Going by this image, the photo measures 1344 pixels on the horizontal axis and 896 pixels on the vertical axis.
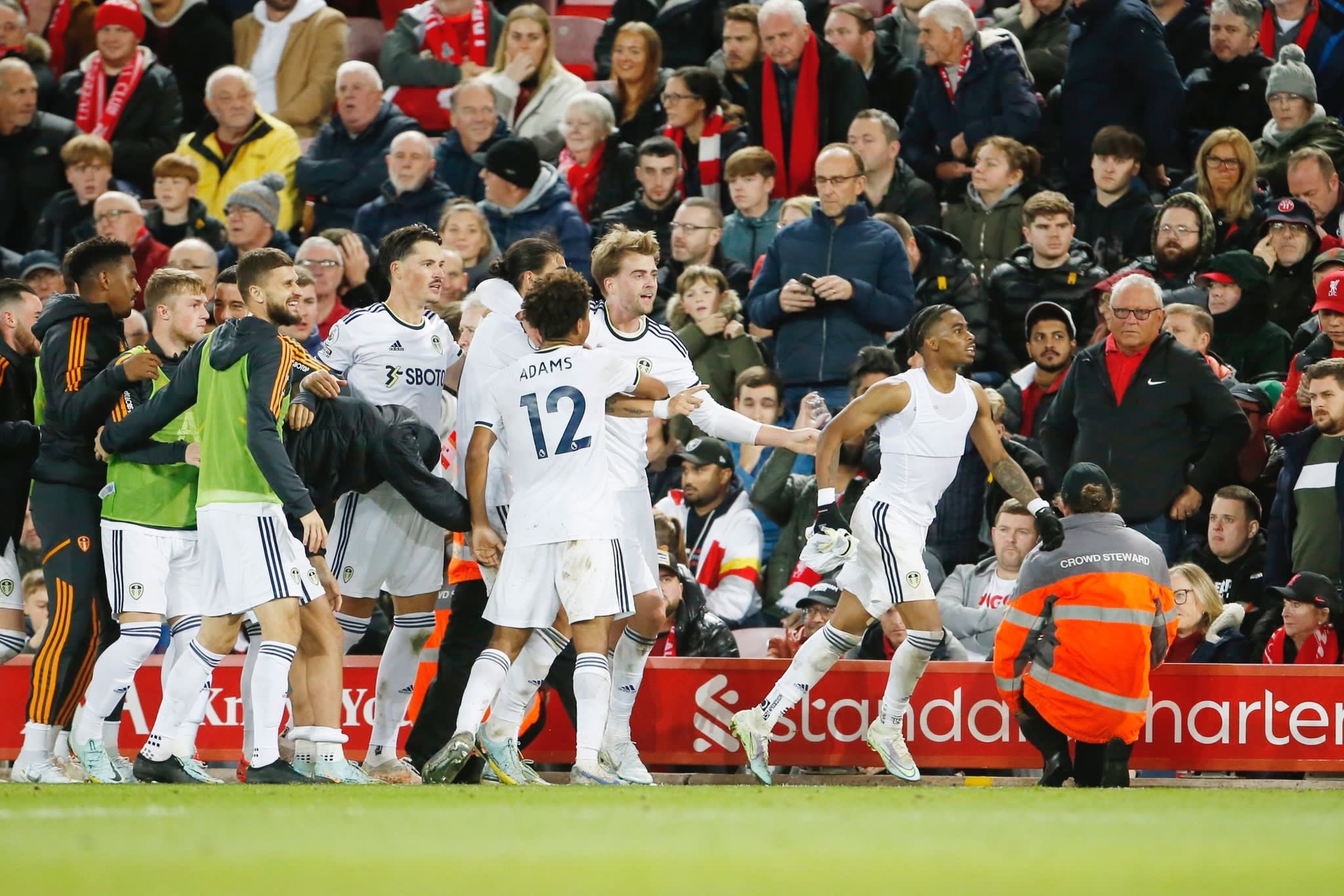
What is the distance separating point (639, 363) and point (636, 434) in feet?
1.28

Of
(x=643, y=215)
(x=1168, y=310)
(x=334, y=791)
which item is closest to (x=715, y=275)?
(x=643, y=215)

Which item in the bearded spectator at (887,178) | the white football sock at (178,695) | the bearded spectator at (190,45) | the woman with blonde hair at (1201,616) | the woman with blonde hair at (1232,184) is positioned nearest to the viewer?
the white football sock at (178,695)

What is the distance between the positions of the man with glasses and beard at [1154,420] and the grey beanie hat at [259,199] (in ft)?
20.4

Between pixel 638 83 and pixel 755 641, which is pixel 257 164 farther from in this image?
pixel 755 641

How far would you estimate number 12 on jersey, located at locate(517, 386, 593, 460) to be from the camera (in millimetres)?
8945

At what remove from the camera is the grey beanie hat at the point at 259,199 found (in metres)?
14.0

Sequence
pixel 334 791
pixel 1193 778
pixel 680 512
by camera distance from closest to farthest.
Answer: pixel 334 791 → pixel 1193 778 → pixel 680 512

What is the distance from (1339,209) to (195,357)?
7.85 metres

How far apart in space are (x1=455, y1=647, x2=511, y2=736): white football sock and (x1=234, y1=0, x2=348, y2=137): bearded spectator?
8.70 meters

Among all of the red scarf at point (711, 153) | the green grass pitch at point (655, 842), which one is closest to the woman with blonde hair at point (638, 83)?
the red scarf at point (711, 153)

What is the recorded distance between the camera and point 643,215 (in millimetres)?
14125

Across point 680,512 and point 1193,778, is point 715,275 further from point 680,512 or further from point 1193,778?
point 1193,778

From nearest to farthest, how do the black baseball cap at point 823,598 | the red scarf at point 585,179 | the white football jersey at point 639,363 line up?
the white football jersey at point 639,363 < the black baseball cap at point 823,598 < the red scarf at point 585,179

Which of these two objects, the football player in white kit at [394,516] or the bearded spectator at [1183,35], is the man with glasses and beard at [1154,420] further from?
the bearded spectator at [1183,35]
